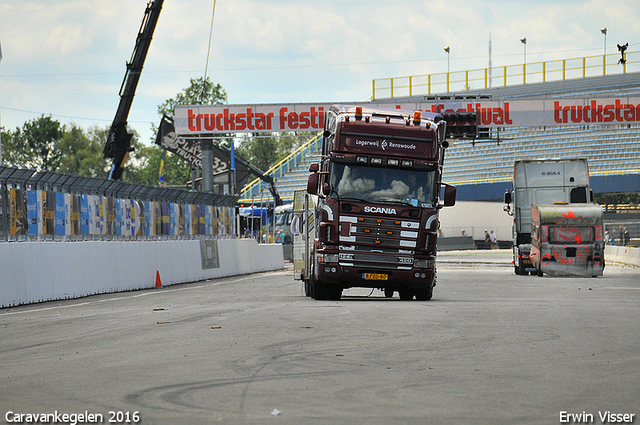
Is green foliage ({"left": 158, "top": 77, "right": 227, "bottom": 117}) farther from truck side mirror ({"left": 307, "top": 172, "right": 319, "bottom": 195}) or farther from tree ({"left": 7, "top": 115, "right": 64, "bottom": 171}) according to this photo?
truck side mirror ({"left": 307, "top": 172, "right": 319, "bottom": 195})

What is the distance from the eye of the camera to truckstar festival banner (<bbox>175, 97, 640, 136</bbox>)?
42.7m

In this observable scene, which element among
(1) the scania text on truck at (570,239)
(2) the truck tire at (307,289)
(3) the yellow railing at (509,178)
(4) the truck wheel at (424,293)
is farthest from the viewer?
(3) the yellow railing at (509,178)

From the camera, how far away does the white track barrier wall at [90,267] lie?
18203mm

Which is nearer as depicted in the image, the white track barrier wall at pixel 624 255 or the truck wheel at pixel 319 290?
the truck wheel at pixel 319 290

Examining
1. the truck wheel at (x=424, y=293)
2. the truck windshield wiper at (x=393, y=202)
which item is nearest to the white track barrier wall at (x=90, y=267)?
the truck windshield wiper at (x=393, y=202)

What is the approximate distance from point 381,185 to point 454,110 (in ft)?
86.0

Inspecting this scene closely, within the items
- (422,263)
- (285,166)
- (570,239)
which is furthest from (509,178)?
(422,263)

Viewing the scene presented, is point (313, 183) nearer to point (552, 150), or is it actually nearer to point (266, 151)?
point (552, 150)

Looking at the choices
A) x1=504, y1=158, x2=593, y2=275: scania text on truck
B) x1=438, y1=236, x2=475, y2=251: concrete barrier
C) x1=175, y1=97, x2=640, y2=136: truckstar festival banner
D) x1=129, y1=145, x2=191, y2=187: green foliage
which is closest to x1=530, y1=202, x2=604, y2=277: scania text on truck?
x1=504, y1=158, x2=593, y2=275: scania text on truck

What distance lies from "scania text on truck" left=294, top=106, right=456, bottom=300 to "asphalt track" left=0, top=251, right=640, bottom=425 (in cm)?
165

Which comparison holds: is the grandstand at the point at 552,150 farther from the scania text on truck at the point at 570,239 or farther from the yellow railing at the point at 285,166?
the scania text on truck at the point at 570,239

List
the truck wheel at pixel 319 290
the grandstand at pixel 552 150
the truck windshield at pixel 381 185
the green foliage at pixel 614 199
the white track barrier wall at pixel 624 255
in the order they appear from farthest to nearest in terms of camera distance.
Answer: the green foliage at pixel 614 199
the grandstand at pixel 552 150
the white track barrier wall at pixel 624 255
the truck wheel at pixel 319 290
the truck windshield at pixel 381 185

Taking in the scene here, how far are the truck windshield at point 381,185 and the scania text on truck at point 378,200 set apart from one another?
0.06 feet

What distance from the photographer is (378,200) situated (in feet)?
56.3
